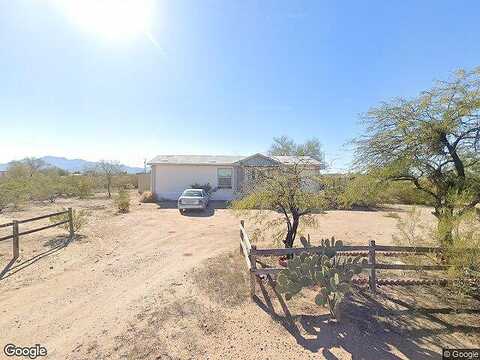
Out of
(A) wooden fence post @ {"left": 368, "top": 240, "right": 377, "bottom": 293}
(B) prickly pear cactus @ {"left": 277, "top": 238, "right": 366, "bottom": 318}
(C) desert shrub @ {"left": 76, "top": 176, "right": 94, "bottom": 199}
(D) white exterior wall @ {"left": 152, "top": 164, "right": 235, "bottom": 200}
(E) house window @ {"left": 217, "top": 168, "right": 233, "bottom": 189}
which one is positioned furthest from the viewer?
(C) desert shrub @ {"left": 76, "top": 176, "right": 94, "bottom": 199}

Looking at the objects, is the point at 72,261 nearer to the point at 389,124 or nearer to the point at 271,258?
the point at 271,258

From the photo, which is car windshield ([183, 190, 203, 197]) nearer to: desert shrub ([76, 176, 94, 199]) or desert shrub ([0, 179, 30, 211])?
desert shrub ([0, 179, 30, 211])

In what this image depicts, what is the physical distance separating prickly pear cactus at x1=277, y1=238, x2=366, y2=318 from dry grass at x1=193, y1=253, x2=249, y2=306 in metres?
1.30

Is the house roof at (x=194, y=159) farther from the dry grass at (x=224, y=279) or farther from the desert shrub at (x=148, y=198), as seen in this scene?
the dry grass at (x=224, y=279)

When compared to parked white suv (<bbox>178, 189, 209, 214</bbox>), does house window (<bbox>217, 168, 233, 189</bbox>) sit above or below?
above

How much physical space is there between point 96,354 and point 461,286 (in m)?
5.96

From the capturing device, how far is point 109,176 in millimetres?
26922

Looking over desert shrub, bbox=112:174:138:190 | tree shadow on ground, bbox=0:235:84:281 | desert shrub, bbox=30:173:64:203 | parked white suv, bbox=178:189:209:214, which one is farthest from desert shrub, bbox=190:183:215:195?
tree shadow on ground, bbox=0:235:84:281

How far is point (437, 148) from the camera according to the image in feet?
17.9

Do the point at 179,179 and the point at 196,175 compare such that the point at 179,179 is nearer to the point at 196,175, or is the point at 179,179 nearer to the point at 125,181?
the point at 196,175

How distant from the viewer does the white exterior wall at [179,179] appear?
2105 cm

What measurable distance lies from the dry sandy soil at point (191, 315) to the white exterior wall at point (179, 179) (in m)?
13.5

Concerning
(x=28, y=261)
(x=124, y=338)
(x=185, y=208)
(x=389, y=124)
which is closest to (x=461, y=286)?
(x=389, y=124)

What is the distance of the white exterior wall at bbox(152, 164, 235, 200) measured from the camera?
2105 centimetres
